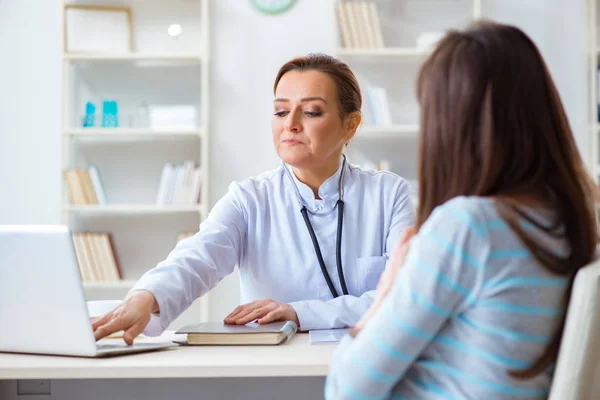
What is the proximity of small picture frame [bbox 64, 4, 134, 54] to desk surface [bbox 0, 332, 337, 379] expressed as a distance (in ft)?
9.65

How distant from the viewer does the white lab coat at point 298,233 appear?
6.23 ft

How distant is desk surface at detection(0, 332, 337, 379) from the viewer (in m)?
1.17

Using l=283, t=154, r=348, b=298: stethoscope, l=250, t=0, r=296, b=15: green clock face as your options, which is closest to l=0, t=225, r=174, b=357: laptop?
l=283, t=154, r=348, b=298: stethoscope

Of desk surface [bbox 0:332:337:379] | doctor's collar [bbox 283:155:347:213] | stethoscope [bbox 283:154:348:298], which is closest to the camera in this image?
desk surface [bbox 0:332:337:379]

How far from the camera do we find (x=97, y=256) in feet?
13.0

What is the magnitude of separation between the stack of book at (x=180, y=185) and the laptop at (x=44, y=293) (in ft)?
8.75

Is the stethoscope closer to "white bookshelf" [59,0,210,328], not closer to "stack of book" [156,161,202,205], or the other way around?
"stack of book" [156,161,202,205]

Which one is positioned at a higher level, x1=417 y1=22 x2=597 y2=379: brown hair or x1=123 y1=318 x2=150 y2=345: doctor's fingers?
x1=417 y1=22 x2=597 y2=379: brown hair

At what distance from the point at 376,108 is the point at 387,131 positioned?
5.6 inches

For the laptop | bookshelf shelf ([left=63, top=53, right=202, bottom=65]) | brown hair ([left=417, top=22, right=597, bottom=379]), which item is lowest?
the laptop

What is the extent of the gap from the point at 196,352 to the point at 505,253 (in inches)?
24.9

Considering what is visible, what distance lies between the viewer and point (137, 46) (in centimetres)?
412

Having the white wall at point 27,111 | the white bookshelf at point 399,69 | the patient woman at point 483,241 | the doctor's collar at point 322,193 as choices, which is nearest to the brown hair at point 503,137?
the patient woman at point 483,241

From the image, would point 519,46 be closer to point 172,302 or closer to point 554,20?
point 172,302
